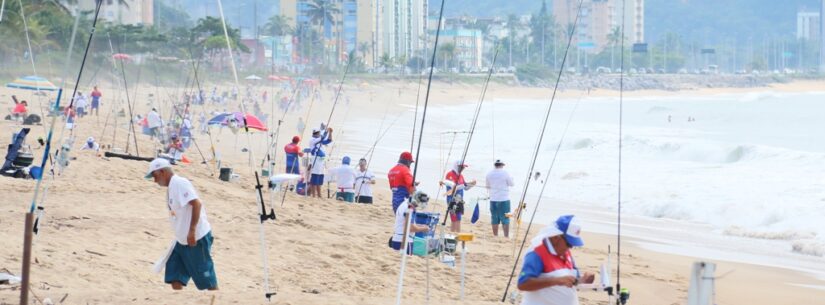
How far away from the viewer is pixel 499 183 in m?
13.5

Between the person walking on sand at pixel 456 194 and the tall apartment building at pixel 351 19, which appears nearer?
the person walking on sand at pixel 456 194

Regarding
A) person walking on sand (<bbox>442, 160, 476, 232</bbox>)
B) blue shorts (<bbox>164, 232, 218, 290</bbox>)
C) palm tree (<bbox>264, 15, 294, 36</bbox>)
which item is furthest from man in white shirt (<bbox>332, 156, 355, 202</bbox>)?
palm tree (<bbox>264, 15, 294, 36</bbox>)

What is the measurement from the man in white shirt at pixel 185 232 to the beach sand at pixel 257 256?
0.33 ft

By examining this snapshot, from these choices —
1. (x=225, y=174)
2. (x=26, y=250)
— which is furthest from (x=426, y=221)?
(x=225, y=174)

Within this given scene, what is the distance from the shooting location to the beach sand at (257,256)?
321 inches

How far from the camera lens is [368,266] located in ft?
34.0

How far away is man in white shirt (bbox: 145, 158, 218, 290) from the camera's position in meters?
7.16

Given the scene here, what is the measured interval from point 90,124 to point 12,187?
15.8 meters

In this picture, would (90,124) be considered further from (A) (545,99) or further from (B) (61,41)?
(A) (545,99)

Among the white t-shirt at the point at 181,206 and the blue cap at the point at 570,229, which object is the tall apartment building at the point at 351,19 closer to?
the white t-shirt at the point at 181,206

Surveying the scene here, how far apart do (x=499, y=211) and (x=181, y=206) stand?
22.5 ft

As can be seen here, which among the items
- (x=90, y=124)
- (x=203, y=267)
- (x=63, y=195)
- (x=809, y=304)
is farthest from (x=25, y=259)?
(x=90, y=124)

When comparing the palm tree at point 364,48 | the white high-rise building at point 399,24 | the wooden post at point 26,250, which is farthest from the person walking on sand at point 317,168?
the palm tree at point 364,48

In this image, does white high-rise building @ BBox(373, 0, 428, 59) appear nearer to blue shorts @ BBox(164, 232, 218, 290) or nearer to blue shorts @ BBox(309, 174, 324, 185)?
blue shorts @ BBox(309, 174, 324, 185)
